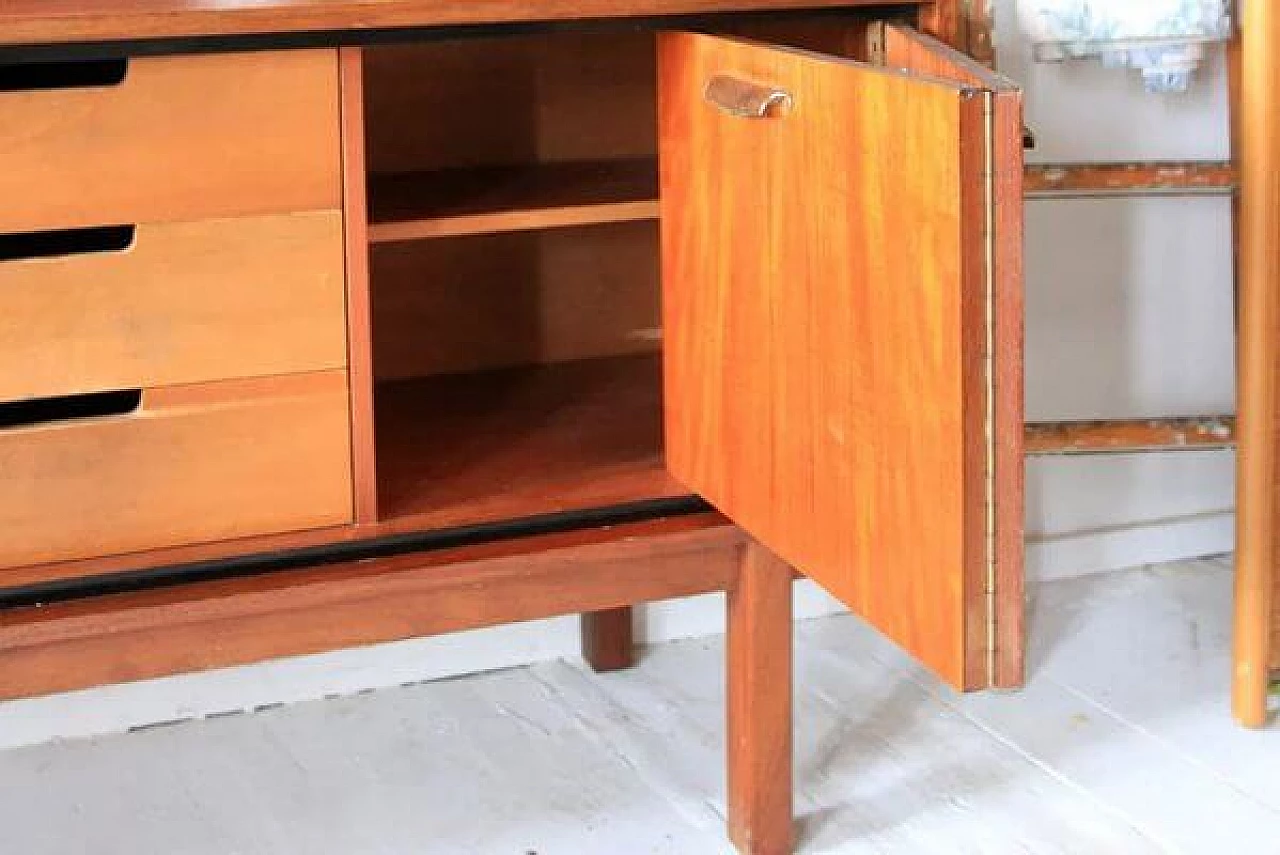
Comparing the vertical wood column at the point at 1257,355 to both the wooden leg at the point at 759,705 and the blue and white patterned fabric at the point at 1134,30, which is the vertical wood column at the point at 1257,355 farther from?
the wooden leg at the point at 759,705

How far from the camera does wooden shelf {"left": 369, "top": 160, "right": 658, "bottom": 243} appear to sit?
1538 millimetres

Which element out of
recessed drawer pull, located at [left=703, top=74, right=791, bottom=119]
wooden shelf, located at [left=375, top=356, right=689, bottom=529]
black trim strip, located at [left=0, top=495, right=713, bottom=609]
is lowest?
black trim strip, located at [left=0, top=495, right=713, bottom=609]

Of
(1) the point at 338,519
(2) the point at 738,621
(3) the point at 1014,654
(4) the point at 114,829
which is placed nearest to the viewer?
(3) the point at 1014,654

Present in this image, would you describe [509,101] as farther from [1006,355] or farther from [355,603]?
[1006,355]

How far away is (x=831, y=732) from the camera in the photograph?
1938mm

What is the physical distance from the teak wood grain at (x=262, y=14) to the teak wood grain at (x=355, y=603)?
0.40m

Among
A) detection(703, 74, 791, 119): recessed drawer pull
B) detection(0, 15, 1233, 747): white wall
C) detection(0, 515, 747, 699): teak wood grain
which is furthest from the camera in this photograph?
detection(0, 15, 1233, 747): white wall

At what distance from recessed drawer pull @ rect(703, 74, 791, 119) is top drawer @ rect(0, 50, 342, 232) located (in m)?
0.28

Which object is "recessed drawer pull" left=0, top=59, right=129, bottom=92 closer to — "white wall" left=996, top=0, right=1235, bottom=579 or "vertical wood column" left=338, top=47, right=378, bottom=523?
"vertical wood column" left=338, top=47, right=378, bottom=523

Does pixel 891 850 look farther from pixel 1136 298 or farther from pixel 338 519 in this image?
pixel 1136 298

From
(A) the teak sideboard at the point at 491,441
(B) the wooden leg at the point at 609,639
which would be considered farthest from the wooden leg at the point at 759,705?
(B) the wooden leg at the point at 609,639

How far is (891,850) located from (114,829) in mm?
708

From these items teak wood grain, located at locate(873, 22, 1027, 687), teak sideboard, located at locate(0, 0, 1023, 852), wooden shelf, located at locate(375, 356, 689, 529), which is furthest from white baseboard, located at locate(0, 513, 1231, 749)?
teak wood grain, located at locate(873, 22, 1027, 687)

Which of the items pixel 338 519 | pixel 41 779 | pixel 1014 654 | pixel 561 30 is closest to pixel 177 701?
pixel 41 779
